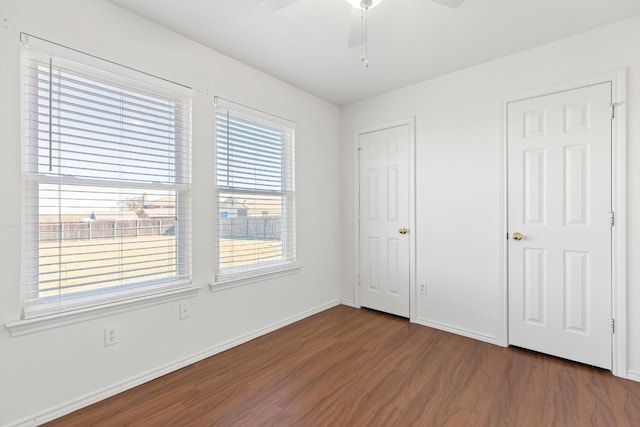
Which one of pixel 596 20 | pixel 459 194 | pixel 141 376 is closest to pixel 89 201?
pixel 141 376

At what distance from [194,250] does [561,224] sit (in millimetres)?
2932

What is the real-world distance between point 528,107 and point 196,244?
9.76 ft

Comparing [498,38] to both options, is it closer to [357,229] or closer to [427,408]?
[357,229]

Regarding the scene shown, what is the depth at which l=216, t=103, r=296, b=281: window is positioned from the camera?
264 cm

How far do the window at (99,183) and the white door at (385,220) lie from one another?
204 cm

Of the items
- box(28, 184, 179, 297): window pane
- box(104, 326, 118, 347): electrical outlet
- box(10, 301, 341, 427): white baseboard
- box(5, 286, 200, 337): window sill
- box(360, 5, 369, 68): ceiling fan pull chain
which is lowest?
box(10, 301, 341, 427): white baseboard

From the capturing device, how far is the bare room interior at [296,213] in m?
1.75

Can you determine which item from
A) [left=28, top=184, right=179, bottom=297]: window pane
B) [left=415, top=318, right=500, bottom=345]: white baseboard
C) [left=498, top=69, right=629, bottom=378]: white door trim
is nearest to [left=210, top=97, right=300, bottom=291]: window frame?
[left=28, top=184, right=179, bottom=297]: window pane

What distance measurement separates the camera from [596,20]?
2123mm

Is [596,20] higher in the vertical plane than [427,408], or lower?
higher

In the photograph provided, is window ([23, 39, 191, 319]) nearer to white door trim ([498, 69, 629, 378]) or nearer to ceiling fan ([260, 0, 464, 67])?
ceiling fan ([260, 0, 464, 67])

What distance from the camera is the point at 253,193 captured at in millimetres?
2885

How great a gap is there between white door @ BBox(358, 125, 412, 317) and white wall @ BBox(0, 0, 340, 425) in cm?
58

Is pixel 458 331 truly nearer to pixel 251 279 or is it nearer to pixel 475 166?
pixel 475 166
